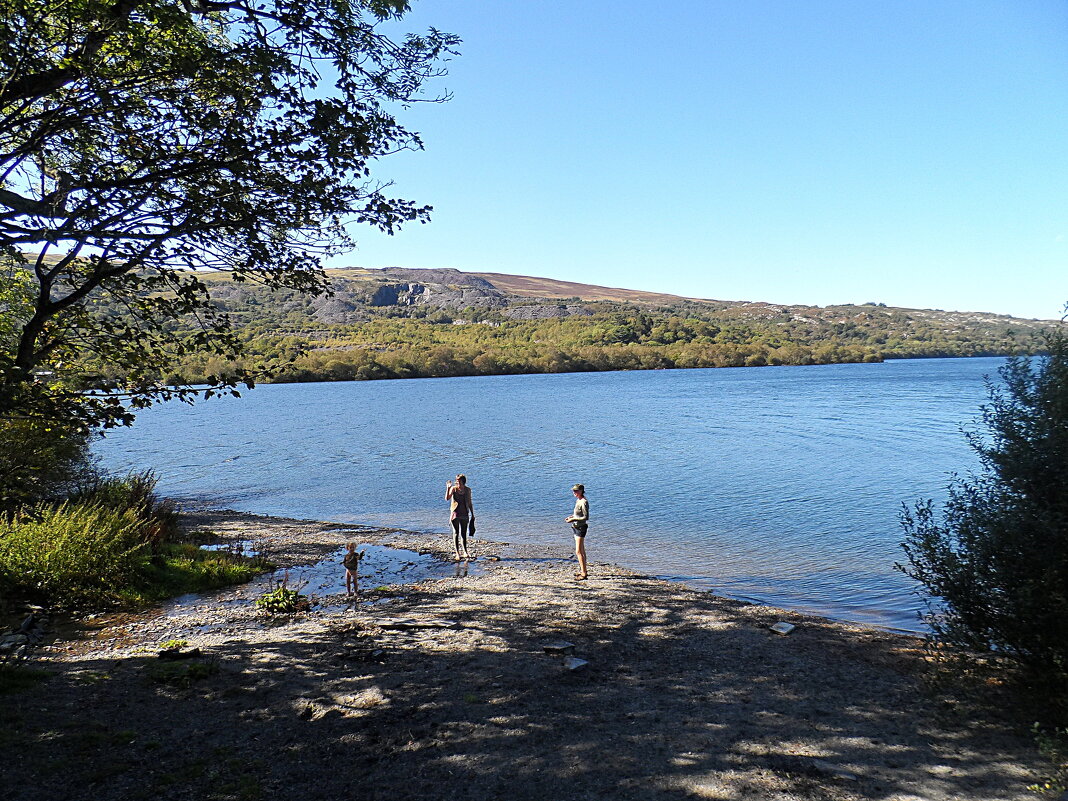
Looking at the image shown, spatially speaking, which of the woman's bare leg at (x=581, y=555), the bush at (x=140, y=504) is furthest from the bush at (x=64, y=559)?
the woman's bare leg at (x=581, y=555)

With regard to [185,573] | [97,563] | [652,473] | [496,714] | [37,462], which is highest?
[37,462]

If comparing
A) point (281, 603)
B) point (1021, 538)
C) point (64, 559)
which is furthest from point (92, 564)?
point (1021, 538)

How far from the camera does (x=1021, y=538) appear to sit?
268 inches

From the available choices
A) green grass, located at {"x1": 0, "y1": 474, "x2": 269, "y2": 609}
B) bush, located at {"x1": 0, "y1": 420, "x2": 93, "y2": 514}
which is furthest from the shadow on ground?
green grass, located at {"x1": 0, "y1": 474, "x2": 269, "y2": 609}

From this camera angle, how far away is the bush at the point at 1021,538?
6.62 m

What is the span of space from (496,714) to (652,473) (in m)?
25.4

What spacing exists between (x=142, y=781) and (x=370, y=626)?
4.80 metres

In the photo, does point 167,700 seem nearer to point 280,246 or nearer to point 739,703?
point 280,246

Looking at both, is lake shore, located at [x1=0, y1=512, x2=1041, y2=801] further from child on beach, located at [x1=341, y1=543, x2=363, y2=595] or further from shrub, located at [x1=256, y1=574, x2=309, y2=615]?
child on beach, located at [x1=341, y1=543, x2=363, y2=595]

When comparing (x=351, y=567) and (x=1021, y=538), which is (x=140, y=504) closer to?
(x=351, y=567)

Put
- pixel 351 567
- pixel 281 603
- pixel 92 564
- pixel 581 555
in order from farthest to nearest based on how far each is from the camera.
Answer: pixel 581 555 < pixel 351 567 < pixel 92 564 < pixel 281 603

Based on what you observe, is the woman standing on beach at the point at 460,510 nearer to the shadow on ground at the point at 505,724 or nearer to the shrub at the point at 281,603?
the shrub at the point at 281,603

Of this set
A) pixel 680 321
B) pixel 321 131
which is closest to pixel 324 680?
pixel 321 131

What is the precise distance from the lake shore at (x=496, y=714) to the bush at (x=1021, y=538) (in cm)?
80
